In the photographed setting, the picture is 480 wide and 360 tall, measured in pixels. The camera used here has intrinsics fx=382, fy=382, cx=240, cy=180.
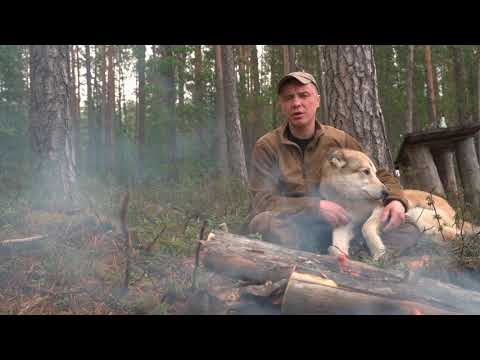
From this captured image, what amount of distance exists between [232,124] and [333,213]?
8048 mm

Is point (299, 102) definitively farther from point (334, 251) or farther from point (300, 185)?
point (334, 251)

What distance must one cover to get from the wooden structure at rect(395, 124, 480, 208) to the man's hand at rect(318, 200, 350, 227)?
10.7ft

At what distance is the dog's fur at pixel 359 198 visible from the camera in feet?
12.8

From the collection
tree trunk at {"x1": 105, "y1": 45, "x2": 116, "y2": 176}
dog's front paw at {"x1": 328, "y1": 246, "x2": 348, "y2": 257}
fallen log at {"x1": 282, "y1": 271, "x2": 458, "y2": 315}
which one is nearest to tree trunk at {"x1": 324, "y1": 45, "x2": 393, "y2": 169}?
dog's front paw at {"x1": 328, "y1": 246, "x2": 348, "y2": 257}

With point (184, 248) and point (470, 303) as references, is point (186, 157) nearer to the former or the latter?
point (184, 248)

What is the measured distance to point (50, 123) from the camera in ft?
20.4

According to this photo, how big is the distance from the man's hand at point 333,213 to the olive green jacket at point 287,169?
0.22 m

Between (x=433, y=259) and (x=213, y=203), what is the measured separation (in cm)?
421

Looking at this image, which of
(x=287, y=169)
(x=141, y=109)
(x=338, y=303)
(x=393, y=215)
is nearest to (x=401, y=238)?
(x=393, y=215)

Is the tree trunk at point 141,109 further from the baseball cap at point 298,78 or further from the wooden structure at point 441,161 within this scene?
the baseball cap at point 298,78

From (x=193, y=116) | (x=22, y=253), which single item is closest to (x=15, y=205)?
(x=22, y=253)

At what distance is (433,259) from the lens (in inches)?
138

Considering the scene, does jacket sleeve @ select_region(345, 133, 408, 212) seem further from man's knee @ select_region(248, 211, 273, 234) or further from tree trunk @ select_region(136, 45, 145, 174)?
tree trunk @ select_region(136, 45, 145, 174)

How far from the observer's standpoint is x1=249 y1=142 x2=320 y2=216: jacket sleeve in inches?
156
